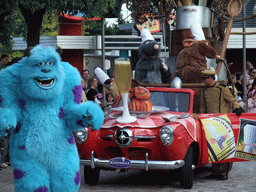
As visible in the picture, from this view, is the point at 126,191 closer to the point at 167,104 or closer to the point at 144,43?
the point at 167,104

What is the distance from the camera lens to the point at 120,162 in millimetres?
7141

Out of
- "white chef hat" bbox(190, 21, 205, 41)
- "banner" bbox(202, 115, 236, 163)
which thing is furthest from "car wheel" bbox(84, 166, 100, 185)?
"white chef hat" bbox(190, 21, 205, 41)

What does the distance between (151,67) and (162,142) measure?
318 centimetres

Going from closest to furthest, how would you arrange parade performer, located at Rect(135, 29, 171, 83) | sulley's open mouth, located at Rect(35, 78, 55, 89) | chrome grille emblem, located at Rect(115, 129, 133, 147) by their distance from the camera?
sulley's open mouth, located at Rect(35, 78, 55, 89)
chrome grille emblem, located at Rect(115, 129, 133, 147)
parade performer, located at Rect(135, 29, 171, 83)

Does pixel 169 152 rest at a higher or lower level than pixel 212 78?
lower

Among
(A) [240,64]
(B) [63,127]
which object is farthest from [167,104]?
(A) [240,64]

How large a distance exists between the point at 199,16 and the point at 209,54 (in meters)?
4.79

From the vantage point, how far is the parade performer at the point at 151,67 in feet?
33.1

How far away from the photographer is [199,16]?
1464 cm

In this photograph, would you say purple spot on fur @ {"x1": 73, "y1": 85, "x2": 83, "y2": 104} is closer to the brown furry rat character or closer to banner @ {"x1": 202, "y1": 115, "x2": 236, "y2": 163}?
banner @ {"x1": 202, "y1": 115, "x2": 236, "y2": 163}

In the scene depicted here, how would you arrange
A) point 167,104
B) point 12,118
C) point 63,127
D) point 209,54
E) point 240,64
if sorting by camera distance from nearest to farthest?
point 12,118 → point 63,127 → point 167,104 → point 209,54 → point 240,64

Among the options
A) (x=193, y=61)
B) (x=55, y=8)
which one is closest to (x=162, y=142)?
(x=193, y=61)

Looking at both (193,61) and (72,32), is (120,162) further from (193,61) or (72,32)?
(72,32)

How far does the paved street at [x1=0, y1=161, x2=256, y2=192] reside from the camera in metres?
7.47
